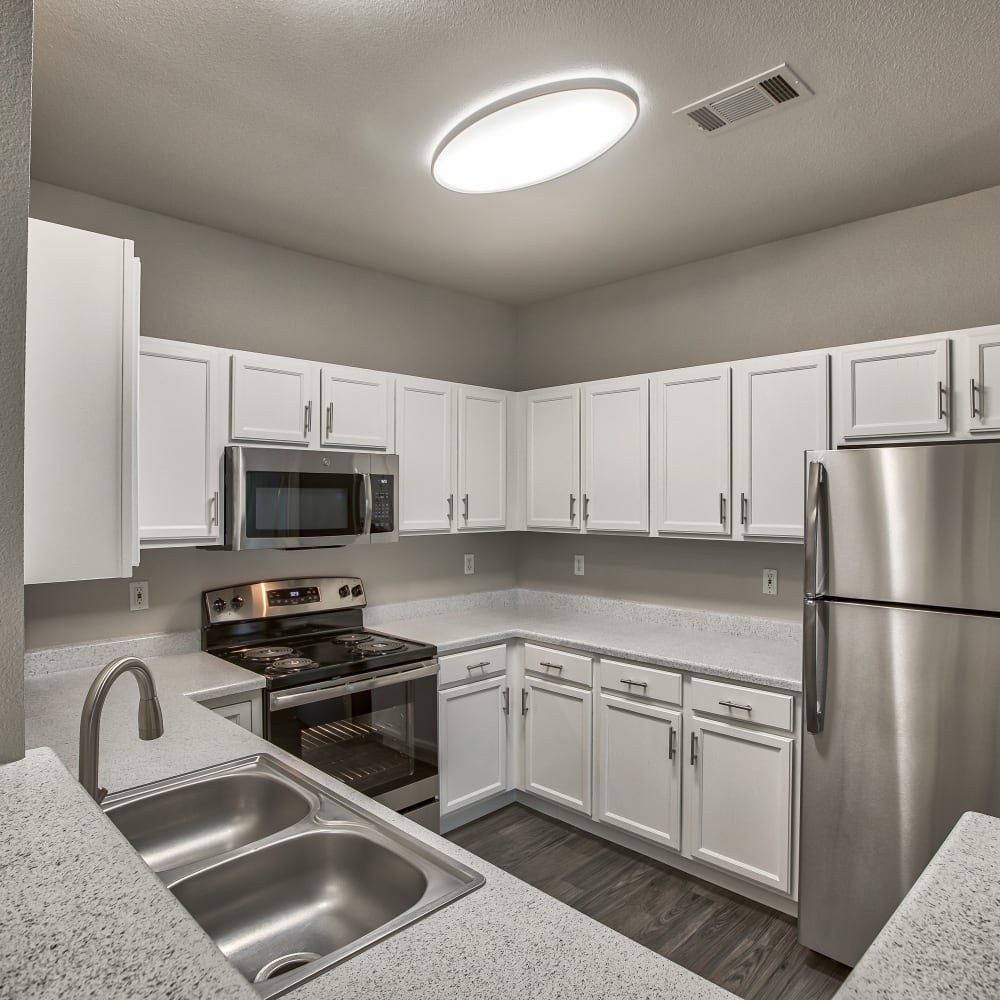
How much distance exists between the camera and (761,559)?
3.13 m

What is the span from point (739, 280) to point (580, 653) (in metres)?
1.88

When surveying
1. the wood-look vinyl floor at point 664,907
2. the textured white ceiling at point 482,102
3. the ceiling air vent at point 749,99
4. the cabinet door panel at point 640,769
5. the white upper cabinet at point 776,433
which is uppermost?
the textured white ceiling at point 482,102

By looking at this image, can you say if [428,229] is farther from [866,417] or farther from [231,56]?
[866,417]

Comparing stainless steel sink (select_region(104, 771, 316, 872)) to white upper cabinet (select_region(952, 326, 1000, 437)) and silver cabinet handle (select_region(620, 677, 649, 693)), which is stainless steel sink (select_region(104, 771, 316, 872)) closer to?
silver cabinet handle (select_region(620, 677, 649, 693))

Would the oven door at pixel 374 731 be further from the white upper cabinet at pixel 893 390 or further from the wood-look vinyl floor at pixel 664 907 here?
the white upper cabinet at pixel 893 390

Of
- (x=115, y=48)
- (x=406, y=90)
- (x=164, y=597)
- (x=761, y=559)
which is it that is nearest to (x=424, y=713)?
(x=164, y=597)

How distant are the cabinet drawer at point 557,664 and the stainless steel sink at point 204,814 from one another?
1.77m

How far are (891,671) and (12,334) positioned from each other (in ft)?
7.43

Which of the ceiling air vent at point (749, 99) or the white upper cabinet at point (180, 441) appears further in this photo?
the white upper cabinet at point (180, 441)

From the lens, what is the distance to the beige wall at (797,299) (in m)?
2.61

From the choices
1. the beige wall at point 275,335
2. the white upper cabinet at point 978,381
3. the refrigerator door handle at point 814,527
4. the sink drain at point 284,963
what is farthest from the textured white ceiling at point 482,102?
the sink drain at point 284,963

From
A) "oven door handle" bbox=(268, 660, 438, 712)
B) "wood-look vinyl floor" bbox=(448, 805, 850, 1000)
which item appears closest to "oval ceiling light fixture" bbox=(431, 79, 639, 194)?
"oven door handle" bbox=(268, 660, 438, 712)

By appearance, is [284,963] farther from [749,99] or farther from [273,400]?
[749,99]

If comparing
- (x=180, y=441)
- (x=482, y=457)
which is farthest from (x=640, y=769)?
(x=180, y=441)
